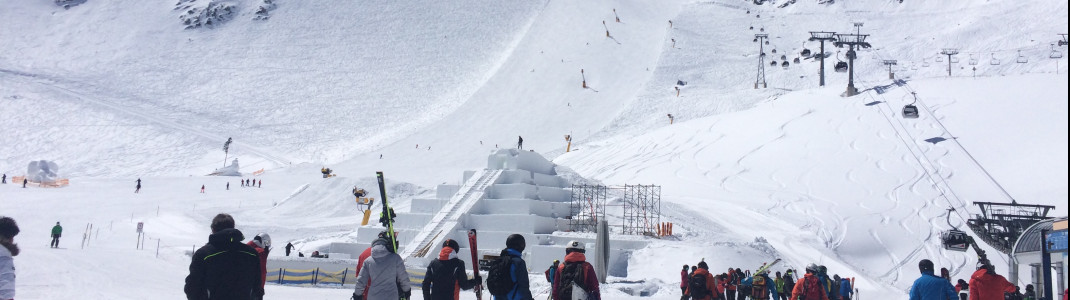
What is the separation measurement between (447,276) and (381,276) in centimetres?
61

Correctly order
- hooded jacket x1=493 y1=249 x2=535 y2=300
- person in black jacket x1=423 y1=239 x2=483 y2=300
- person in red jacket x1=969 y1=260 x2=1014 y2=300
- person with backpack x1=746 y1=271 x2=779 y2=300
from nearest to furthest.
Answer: hooded jacket x1=493 y1=249 x2=535 y2=300
person in black jacket x1=423 y1=239 x2=483 y2=300
person in red jacket x1=969 y1=260 x2=1014 y2=300
person with backpack x1=746 y1=271 x2=779 y2=300

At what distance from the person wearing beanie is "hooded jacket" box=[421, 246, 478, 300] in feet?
9.68

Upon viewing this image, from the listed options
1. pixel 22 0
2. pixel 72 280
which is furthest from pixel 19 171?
pixel 22 0

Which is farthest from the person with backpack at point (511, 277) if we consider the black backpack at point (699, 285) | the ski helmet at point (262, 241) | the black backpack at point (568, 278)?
the black backpack at point (699, 285)


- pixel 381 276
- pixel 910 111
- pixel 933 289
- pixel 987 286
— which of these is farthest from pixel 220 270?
pixel 910 111

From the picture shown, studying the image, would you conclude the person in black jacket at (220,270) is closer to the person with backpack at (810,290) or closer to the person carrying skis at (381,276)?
the person carrying skis at (381,276)

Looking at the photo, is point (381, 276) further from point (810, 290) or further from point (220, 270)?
point (810, 290)

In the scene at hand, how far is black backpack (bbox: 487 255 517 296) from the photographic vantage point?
6.65 metres

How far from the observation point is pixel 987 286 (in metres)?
7.61

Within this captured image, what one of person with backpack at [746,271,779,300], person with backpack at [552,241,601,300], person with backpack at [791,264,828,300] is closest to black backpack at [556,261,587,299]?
person with backpack at [552,241,601,300]

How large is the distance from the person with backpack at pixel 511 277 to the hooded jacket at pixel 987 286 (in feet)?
13.0

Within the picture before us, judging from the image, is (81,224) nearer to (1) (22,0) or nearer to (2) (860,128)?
(2) (860,128)

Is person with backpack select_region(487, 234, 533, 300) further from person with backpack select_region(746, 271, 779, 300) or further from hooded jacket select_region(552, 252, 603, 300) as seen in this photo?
person with backpack select_region(746, 271, 779, 300)

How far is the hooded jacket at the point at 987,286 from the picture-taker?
7.61 metres
